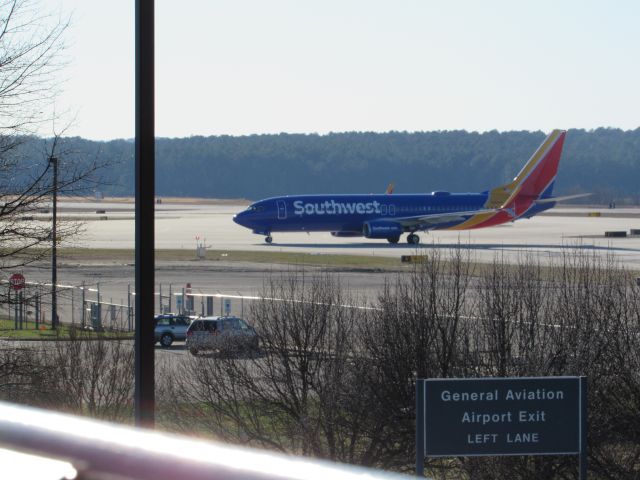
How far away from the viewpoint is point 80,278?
194 feet

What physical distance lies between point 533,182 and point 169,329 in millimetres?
51477

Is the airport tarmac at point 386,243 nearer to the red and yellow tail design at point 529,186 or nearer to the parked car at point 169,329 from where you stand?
the red and yellow tail design at point 529,186

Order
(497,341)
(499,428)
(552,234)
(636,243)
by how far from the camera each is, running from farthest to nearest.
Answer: (552,234) → (636,243) → (497,341) → (499,428)

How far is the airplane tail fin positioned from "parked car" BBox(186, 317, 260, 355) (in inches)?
2036

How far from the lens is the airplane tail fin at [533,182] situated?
85.8 metres

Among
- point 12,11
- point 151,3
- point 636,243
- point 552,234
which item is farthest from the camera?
point 552,234

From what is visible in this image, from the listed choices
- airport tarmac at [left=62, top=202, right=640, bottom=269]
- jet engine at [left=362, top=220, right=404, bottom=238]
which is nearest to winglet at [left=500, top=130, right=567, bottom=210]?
airport tarmac at [left=62, top=202, right=640, bottom=269]

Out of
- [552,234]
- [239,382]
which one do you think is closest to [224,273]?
[239,382]

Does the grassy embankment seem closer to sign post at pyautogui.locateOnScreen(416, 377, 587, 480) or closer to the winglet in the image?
sign post at pyautogui.locateOnScreen(416, 377, 587, 480)

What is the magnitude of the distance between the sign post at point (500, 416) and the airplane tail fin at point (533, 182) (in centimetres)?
7340

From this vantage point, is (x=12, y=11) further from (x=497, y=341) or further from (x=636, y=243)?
(x=636, y=243)

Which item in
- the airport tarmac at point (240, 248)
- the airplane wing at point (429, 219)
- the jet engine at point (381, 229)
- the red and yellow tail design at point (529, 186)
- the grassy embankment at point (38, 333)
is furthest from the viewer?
the red and yellow tail design at point (529, 186)

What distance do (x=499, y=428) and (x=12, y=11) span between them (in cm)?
1500

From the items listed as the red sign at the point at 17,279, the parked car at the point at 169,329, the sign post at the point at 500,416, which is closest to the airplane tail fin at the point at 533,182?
the parked car at the point at 169,329
